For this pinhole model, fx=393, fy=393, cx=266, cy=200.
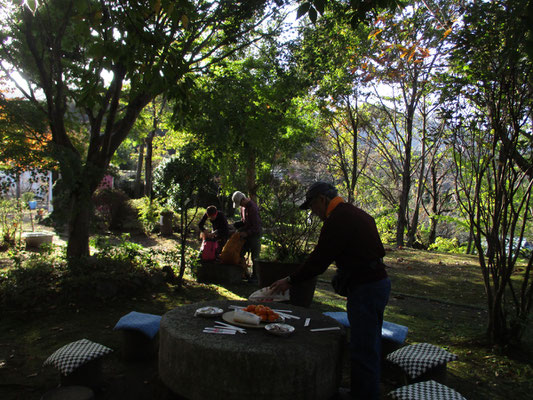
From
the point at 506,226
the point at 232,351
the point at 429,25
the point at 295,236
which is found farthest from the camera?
the point at 429,25

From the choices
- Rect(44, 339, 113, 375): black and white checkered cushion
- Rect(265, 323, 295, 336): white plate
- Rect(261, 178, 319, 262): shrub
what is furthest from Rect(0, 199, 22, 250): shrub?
Rect(265, 323, 295, 336): white plate

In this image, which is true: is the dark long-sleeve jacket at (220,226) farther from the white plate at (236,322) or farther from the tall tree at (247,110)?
the white plate at (236,322)

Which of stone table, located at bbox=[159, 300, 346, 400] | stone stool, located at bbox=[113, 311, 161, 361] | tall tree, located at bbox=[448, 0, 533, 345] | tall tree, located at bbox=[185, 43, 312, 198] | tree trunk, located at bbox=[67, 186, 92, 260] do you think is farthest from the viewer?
tall tree, located at bbox=[185, 43, 312, 198]

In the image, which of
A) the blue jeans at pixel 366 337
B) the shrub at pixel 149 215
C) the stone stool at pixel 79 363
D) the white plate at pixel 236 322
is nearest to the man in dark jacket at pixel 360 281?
the blue jeans at pixel 366 337

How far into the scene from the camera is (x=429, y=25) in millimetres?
→ 9414

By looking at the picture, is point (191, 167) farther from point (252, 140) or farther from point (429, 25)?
point (429, 25)

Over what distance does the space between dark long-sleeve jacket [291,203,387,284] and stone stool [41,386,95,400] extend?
1966mm

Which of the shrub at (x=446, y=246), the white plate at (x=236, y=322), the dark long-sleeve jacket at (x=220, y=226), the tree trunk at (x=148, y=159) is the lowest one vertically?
the white plate at (x=236, y=322)

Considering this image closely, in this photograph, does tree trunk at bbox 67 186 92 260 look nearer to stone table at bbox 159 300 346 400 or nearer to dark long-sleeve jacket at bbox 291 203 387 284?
stone table at bbox 159 300 346 400

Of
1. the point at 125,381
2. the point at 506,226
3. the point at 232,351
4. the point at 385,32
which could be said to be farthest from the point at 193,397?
the point at 385,32

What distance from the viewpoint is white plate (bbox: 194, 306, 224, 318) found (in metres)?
3.46

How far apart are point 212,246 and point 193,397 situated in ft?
16.9

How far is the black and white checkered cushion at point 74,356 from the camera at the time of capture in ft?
10.4

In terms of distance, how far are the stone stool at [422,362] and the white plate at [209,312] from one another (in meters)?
1.56
